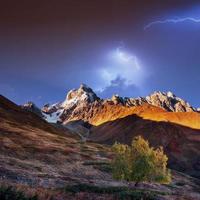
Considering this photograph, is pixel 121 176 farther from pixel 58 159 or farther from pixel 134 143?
pixel 58 159

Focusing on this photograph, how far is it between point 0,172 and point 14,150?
42282mm

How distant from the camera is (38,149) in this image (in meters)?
108

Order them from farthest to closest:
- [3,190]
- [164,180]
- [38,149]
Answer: [38,149]
[164,180]
[3,190]

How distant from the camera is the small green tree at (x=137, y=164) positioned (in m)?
51.1

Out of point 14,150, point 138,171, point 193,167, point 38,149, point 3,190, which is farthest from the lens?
point 193,167

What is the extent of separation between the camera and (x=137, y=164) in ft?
168

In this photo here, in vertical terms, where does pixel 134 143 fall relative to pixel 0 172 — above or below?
above

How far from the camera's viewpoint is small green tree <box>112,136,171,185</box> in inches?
2010

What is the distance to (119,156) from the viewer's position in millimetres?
52312

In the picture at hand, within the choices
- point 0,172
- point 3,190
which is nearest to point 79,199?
point 3,190

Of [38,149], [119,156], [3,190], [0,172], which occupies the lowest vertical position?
[3,190]

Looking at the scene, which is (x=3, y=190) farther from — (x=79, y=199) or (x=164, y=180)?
(x=164, y=180)

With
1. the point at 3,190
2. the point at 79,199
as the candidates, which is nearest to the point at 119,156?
the point at 79,199

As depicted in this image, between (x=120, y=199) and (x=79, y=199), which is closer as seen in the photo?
(x=79, y=199)
